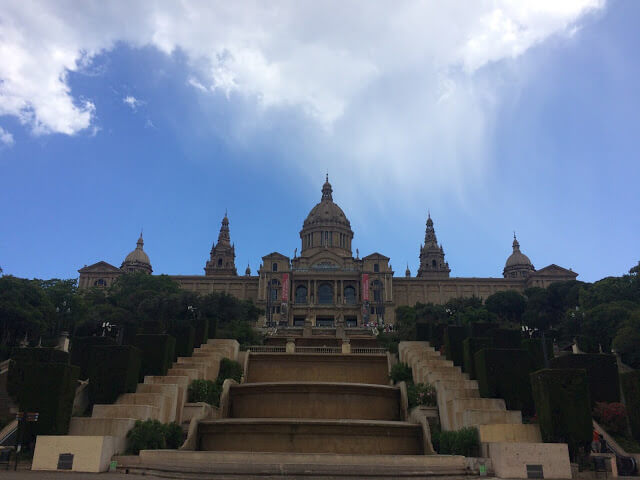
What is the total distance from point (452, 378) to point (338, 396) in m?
5.55

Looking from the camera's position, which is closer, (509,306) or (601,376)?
(601,376)

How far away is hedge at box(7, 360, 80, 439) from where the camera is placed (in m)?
21.1

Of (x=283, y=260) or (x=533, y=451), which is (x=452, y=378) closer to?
(x=533, y=451)

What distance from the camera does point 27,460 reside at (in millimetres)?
20125

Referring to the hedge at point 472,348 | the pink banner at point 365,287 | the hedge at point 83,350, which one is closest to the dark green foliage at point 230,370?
the hedge at point 83,350

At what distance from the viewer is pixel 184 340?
33.5m

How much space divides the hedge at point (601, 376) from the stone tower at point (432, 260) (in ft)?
315

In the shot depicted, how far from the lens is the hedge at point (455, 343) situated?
32.5 m

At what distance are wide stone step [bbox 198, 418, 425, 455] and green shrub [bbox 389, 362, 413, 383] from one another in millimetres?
8229

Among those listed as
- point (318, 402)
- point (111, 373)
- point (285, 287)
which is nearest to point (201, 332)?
point (318, 402)

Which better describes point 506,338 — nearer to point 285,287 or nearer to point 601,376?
point 601,376

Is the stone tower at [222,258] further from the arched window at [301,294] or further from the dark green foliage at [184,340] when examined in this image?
the dark green foliage at [184,340]

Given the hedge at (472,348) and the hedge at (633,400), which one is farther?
the hedge at (472,348)

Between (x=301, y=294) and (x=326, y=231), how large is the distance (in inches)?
910
